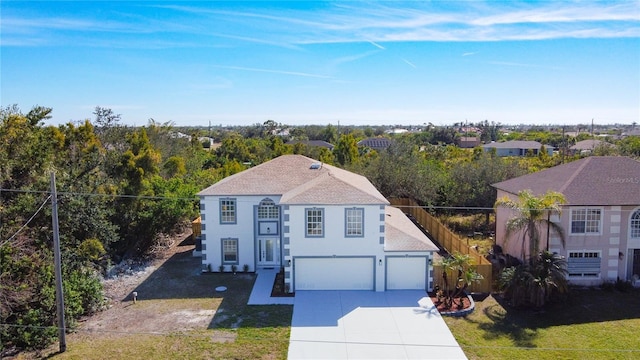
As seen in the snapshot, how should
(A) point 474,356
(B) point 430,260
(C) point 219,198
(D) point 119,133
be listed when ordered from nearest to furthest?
(A) point 474,356 → (B) point 430,260 → (C) point 219,198 → (D) point 119,133

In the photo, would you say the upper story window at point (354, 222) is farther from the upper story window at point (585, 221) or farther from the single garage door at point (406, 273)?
the upper story window at point (585, 221)

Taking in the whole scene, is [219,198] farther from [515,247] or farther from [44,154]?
[515,247]

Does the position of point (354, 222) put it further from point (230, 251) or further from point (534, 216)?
point (534, 216)

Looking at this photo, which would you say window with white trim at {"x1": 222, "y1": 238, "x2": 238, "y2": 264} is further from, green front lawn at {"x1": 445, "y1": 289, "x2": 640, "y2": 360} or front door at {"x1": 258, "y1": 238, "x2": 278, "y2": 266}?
green front lawn at {"x1": 445, "y1": 289, "x2": 640, "y2": 360}

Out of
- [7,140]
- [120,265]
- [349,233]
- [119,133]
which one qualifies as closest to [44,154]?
[7,140]

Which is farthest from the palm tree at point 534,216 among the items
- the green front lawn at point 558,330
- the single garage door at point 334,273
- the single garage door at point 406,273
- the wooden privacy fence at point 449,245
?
the single garage door at point 334,273
